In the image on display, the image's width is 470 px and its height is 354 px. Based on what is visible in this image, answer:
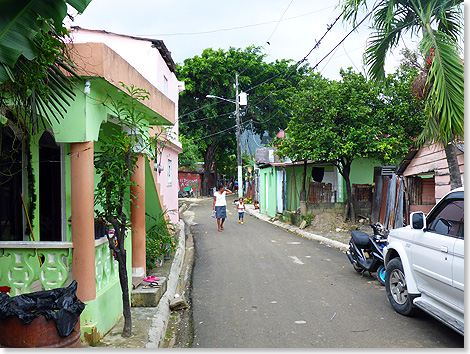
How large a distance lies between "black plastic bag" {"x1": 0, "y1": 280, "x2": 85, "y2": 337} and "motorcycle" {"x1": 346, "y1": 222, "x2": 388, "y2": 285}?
5684 millimetres

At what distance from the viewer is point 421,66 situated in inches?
348

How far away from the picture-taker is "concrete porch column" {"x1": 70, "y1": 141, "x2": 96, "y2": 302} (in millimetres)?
4785

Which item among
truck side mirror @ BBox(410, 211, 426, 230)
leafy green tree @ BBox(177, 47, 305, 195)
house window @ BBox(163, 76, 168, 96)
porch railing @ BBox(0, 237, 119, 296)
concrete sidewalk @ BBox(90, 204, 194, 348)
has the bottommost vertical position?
concrete sidewalk @ BBox(90, 204, 194, 348)

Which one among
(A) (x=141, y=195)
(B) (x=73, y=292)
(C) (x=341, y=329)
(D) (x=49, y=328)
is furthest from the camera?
(A) (x=141, y=195)

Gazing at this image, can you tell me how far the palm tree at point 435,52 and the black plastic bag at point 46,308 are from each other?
6193 millimetres

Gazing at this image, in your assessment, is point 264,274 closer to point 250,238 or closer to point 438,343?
point 438,343

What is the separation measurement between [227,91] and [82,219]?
1198 inches

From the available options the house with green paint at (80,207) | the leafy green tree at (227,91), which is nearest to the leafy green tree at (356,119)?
the house with green paint at (80,207)

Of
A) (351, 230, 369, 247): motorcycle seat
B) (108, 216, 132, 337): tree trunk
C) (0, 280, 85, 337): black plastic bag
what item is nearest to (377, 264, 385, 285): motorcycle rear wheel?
(351, 230, 369, 247): motorcycle seat

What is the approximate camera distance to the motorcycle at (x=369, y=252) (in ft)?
25.9

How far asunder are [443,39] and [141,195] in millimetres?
6240

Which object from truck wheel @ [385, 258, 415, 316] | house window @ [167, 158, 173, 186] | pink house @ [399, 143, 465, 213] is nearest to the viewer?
truck wheel @ [385, 258, 415, 316]

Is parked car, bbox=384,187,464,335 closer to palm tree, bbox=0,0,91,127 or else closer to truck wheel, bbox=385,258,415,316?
truck wheel, bbox=385,258,415,316

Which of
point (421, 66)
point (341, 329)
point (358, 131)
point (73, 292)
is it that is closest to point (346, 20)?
point (421, 66)
